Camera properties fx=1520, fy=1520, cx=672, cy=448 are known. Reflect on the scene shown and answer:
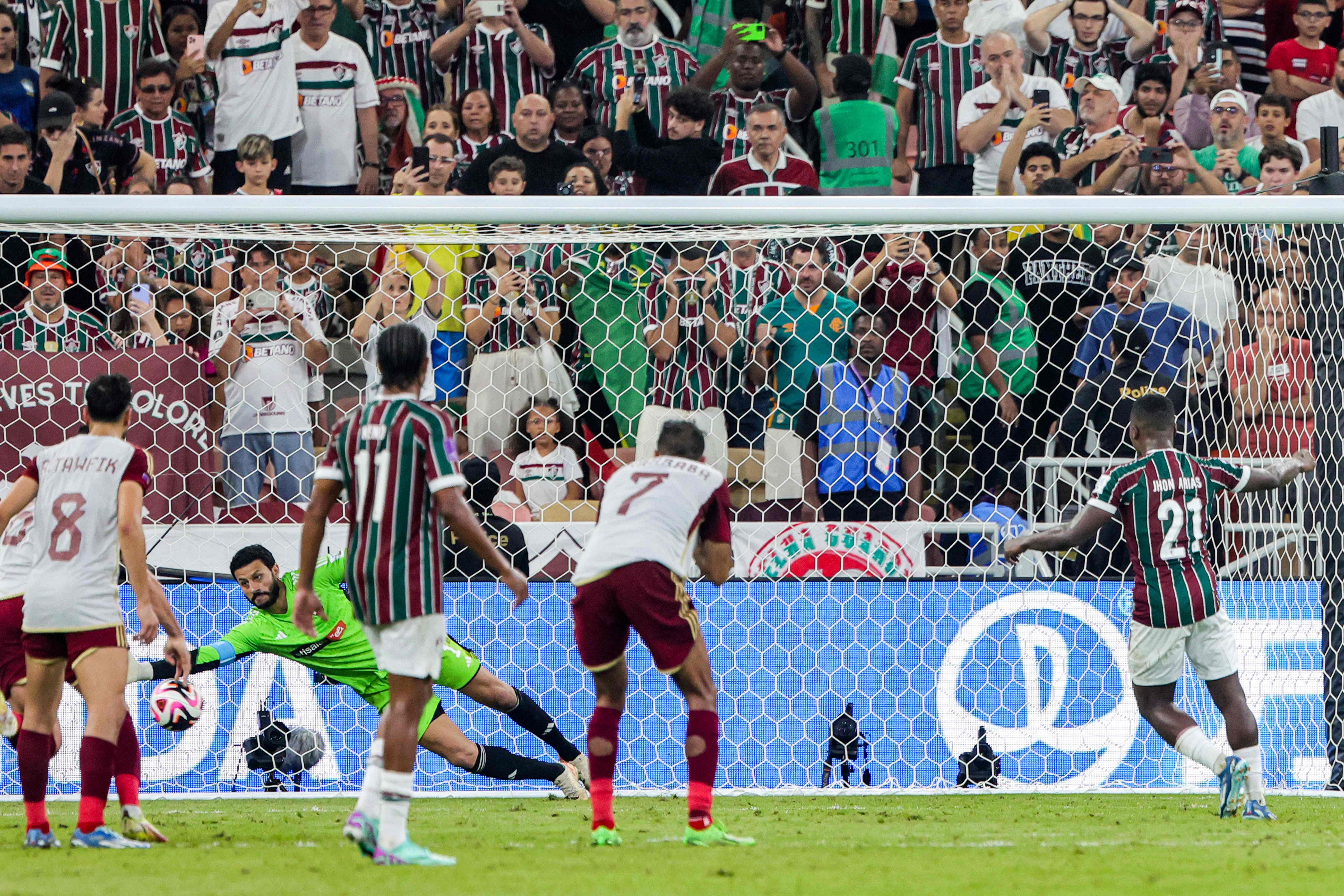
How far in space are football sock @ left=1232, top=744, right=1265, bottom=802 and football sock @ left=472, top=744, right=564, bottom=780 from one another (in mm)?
3329

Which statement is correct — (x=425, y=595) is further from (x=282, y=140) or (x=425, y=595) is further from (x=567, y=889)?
(x=282, y=140)

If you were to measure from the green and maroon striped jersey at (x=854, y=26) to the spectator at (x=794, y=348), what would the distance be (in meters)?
3.68

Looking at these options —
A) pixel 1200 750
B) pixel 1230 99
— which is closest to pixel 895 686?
pixel 1200 750

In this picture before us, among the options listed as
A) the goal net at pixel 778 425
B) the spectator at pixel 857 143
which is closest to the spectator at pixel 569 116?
the spectator at pixel 857 143

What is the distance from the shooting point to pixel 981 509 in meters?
9.17

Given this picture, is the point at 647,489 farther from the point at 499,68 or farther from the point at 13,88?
the point at 13,88

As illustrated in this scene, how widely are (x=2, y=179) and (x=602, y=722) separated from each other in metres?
6.50

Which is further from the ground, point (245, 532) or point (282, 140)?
point (282, 140)

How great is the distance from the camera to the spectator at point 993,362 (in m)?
9.34

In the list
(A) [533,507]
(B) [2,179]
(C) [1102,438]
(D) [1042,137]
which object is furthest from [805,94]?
(B) [2,179]

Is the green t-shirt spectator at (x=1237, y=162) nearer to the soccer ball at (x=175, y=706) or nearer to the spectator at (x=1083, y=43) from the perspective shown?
the spectator at (x=1083, y=43)

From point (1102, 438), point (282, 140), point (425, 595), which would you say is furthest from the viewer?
point (282, 140)

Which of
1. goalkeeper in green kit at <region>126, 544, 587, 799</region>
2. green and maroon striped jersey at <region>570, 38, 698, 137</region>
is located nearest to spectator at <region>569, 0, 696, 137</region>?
green and maroon striped jersey at <region>570, 38, 698, 137</region>

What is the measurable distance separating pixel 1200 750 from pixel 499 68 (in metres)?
7.89
